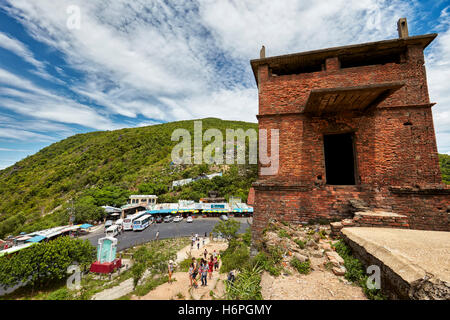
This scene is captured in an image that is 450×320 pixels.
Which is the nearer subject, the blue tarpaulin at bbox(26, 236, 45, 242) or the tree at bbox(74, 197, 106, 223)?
the blue tarpaulin at bbox(26, 236, 45, 242)

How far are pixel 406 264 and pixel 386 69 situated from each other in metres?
5.72

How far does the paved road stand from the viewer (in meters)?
23.0

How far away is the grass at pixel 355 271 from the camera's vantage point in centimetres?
296

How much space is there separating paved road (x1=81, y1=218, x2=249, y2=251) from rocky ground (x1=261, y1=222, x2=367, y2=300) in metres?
21.9

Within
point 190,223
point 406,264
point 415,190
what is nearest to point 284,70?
point 415,190

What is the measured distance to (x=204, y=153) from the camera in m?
75.7

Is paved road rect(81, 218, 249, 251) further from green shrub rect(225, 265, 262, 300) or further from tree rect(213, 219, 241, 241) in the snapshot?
green shrub rect(225, 265, 262, 300)

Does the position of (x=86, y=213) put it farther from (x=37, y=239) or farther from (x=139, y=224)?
(x=139, y=224)

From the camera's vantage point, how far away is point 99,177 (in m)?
69.6

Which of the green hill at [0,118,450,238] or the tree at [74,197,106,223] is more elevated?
the green hill at [0,118,450,238]

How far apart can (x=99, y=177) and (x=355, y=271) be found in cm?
8400

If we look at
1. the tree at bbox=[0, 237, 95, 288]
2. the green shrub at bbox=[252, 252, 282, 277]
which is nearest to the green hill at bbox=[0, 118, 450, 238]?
the tree at bbox=[0, 237, 95, 288]

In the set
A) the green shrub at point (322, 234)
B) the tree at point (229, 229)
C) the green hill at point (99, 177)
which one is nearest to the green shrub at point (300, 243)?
the green shrub at point (322, 234)

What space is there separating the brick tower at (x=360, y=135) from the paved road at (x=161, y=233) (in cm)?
2215
